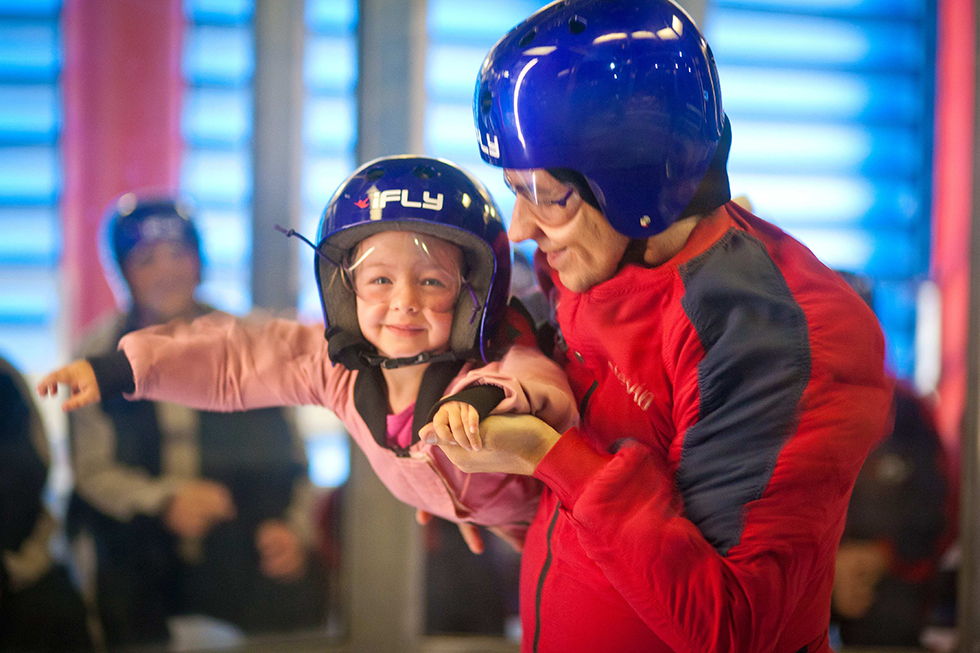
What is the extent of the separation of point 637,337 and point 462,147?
1.28 meters

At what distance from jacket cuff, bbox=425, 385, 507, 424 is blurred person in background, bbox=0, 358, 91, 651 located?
6.37ft

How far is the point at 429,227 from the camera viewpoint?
0.87 m

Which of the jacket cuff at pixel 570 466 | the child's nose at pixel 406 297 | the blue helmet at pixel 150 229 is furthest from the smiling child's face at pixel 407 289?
the blue helmet at pixel 150 229

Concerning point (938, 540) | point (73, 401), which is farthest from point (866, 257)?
point (938, 540)

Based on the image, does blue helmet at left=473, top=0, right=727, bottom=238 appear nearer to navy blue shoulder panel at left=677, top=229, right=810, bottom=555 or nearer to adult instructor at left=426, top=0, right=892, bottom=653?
adult instructor at left=426, top=0, right=892, bottom=653

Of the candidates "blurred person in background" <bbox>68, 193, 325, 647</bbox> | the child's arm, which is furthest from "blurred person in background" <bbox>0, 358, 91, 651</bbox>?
the child's arm

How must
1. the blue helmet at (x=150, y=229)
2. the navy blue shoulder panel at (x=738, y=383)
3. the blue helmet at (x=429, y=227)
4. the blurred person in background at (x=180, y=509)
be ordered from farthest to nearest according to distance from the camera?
the blurred person in background at (x=180, y=509) < the blue helmet at (x=150, y=229) < the blue helmet at (x=429, y=227) < the navy blue shoulder panel at (x=738, y=383)

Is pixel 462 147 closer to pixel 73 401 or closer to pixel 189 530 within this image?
pixel 73 401

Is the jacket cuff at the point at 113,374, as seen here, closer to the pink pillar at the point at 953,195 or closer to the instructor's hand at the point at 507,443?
the instructor's hand at the point at 507,443

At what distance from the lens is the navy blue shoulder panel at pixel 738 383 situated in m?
0.64

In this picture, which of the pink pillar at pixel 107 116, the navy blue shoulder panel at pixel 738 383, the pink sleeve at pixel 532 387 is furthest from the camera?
the pink pillar at pixel 107 116

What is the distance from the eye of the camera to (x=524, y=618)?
3.02 ft

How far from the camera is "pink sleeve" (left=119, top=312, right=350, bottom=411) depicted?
912 mm

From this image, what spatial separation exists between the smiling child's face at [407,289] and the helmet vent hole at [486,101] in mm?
199
